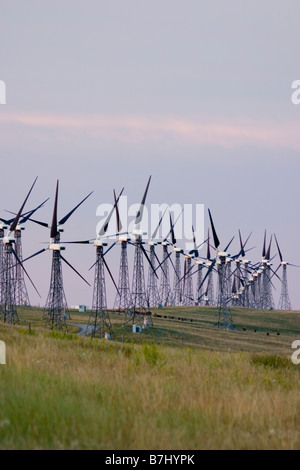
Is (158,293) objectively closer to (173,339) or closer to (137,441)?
(173,339)

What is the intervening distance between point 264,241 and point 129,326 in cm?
10504

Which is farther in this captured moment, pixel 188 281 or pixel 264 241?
pixel 264 241

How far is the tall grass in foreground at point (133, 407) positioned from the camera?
13.1 meters

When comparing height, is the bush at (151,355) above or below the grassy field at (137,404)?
above

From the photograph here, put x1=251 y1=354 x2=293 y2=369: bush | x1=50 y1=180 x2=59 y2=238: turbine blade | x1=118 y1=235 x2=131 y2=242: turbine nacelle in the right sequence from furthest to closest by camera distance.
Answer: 1. x1=118 y1=235 x2=131 y2=242: turbine nacelle
2. x1=50 y1=180 x2=59 y2=238: turbine blade
3. x1=251 y1=354 x2=293 y2=369: bush

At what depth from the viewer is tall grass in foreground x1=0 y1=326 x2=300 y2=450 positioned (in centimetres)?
1314

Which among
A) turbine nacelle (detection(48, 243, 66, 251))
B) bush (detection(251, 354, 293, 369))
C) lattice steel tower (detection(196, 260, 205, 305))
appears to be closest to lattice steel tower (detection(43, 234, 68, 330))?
turbine nacelle (detection(48, 243, 66, 251))

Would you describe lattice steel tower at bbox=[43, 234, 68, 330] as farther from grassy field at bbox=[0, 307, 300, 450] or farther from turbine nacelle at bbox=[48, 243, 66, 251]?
grassy field at bbox=[0, 307, 300, 450]

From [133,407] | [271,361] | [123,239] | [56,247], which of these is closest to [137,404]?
[133,407]

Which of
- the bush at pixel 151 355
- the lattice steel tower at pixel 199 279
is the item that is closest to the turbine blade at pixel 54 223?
Result: the bush at pixel 151 355

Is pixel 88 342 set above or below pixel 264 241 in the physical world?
below

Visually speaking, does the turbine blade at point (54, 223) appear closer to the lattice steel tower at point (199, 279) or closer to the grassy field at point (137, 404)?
the grassy field at point (137, 404)

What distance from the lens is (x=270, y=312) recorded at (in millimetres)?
158750

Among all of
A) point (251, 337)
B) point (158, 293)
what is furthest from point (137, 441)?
point (158, 293)
